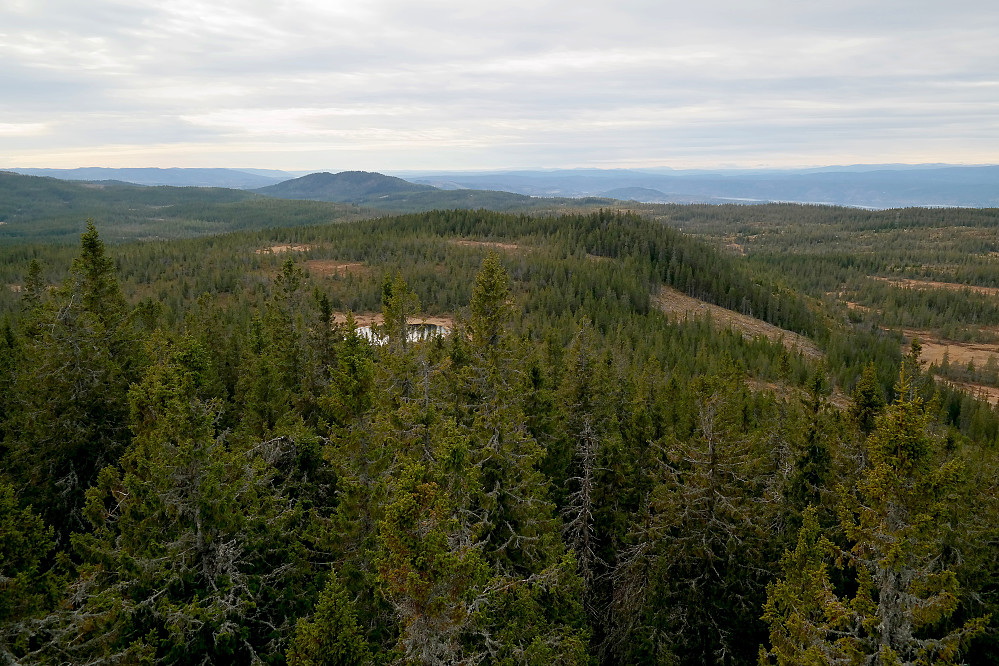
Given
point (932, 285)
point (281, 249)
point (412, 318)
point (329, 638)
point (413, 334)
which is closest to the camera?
point (329, 638)

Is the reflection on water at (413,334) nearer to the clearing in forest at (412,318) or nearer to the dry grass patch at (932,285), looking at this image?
the clearing in forest at (412,318)

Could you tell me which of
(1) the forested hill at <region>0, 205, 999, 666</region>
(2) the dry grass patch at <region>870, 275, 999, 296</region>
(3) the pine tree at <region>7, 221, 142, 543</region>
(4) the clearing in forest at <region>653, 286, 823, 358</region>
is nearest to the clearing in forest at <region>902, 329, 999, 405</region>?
(4) the clearing in forest at <region>653, 286, 823, 358</region>

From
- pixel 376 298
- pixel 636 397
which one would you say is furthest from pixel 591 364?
pixel 376 298

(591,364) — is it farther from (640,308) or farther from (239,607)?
(640,308)

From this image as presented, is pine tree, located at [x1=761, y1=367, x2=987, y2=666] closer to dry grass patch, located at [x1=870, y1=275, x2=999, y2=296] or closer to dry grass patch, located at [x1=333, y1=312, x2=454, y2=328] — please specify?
dry grass patch, located at [x1=333, y1=312, x2=454, y2=328]

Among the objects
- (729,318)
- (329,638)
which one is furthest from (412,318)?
(329,638)

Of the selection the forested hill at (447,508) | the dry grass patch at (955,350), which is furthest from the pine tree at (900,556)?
the dry grass patch at (955,350)

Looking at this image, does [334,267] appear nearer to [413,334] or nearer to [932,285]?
[413,334]
